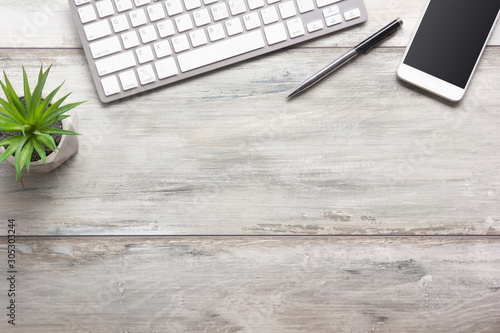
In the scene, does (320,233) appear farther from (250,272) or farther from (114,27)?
(114,27)

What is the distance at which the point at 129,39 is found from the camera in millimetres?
693

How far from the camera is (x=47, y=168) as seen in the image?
67 centimetres

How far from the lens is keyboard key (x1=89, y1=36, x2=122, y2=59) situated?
2.27 feet

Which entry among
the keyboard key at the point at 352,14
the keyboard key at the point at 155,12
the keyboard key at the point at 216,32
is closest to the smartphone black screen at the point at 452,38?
the keyboard key at the point at 352,14

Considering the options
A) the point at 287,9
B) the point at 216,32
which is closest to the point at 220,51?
the point at 216,32

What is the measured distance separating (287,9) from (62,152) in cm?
43

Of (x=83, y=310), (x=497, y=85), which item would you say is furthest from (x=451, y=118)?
(x=83, y=310)

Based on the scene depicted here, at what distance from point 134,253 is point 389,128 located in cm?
49

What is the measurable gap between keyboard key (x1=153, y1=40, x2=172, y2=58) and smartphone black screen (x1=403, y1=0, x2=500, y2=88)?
1.33 feet

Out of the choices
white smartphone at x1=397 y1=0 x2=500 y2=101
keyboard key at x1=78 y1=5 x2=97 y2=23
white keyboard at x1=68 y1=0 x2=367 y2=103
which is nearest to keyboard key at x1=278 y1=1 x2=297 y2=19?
white keyboard at x1=68 y1=0 x2=367 y2=103

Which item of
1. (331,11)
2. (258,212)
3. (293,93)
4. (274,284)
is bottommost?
(274,284)

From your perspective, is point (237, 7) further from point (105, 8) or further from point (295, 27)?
point (105, 8)

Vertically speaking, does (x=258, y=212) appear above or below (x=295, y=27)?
below

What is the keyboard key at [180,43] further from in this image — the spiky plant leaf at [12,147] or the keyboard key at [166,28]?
the spiky plant leaf at [12,147]
